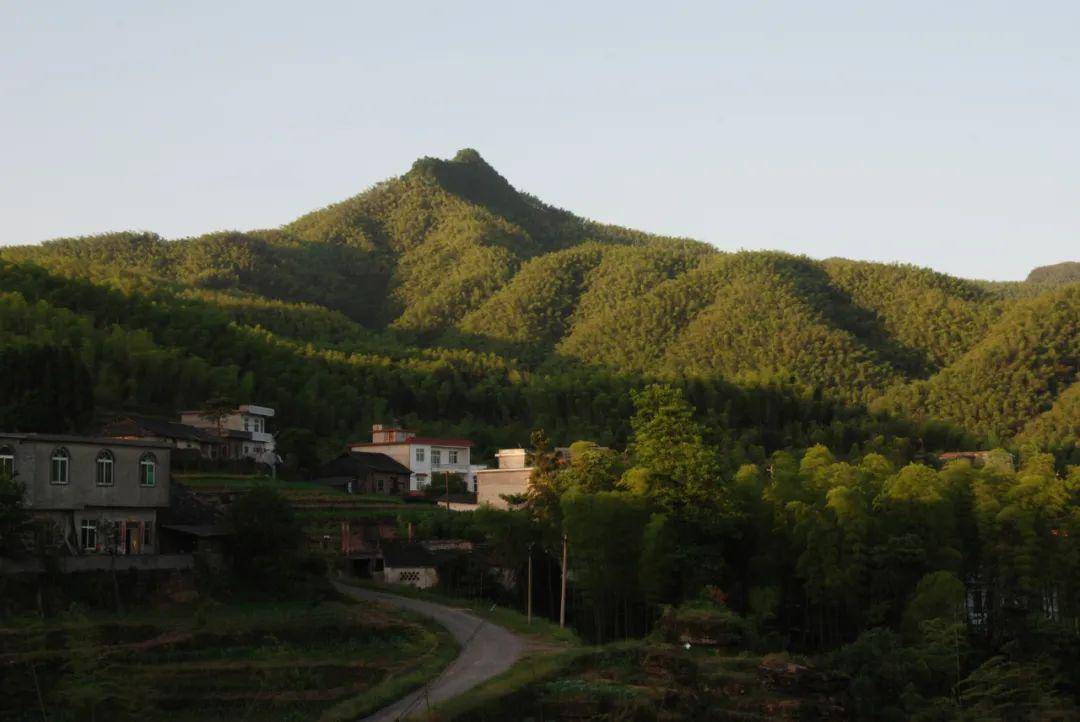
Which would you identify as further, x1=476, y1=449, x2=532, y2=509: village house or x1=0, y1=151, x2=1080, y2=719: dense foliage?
x1=476, y1=449, x2=532, y2=509: village house

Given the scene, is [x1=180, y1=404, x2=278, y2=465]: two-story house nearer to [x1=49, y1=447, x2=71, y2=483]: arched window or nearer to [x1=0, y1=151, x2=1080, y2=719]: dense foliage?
[x1=0, y1=151, x2=1080, y2=719]: dense foliage

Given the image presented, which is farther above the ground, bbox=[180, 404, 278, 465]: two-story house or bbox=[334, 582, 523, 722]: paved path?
bbox=[180, 404, 278, 465]: two-story house

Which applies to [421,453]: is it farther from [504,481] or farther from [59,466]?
[59,466]

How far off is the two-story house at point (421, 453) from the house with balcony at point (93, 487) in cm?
2888

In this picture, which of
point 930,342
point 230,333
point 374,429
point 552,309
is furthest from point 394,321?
point 374,429

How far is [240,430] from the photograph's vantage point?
65.2 meters

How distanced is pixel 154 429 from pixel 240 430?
10781 mm

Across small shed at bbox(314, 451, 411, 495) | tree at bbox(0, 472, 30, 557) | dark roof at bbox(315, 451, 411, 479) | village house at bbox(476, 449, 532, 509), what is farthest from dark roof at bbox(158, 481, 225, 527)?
dark roof at bbox(315, 451, 411, 479)

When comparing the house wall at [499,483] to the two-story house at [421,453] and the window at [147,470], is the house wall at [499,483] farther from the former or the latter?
the window at [147,470]

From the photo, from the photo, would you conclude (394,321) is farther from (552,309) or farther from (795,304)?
(795,304)

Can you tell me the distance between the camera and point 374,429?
70812 millimetres

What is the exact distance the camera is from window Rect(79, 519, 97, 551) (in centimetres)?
3591

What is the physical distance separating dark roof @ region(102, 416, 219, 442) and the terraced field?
1951 centimetres

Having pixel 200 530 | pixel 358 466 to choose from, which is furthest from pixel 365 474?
pixel 200 530
